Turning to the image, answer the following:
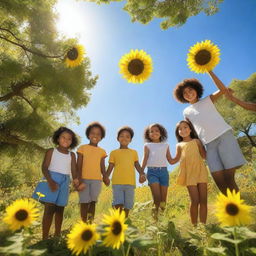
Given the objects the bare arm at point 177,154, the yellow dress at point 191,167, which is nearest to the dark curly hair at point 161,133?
the bare arm at point 177,154

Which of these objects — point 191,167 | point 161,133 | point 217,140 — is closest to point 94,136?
point 161,133

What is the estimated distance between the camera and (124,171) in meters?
3.83

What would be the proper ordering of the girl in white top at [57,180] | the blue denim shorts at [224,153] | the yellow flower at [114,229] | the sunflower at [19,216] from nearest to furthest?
the yellow flower at [114,229], the sunflower at [19,216], the blue denim shorts at [224,153], the girl in white top at [57,180]

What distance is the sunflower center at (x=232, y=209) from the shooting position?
1.44 meters

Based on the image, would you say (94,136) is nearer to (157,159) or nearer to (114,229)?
(157,159)

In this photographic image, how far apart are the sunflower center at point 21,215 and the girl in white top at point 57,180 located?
1693 mm

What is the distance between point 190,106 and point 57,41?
203 inches

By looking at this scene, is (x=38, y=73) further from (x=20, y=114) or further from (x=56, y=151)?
(x=56, y=151)

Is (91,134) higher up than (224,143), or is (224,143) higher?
(91,134)

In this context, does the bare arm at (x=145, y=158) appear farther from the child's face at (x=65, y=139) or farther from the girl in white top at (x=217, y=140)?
the child's face at (x=65, y=139)

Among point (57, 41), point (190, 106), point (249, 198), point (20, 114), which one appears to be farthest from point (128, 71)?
point (20, 114)

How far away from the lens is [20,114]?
7.95 m

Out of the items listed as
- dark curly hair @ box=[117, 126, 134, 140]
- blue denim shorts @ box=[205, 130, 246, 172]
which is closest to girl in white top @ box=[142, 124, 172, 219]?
dark curly hair @ box=[117, 126, 134, 140]

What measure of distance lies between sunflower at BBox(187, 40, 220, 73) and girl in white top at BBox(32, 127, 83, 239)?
1.86 meters
